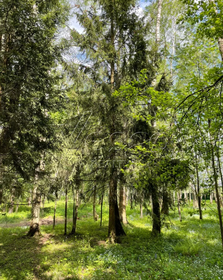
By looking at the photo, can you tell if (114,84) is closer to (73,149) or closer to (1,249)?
(73,149)

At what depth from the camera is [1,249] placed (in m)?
7.42

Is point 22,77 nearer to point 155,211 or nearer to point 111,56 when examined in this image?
point 111,56

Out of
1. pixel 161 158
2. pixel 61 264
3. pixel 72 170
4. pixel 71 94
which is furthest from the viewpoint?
pixel 71 94

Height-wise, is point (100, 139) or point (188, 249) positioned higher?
point (100, 139)

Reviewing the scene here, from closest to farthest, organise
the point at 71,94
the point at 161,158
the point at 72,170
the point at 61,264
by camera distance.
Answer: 1. the point at 161,158
2. the point at 61,264
3. the point at 72,170
4. the point at 71,94


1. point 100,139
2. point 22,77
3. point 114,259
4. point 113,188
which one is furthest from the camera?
point 100,139

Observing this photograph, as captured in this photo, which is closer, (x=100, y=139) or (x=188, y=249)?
(x=188, y=249)

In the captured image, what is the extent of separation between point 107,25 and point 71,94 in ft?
13.1

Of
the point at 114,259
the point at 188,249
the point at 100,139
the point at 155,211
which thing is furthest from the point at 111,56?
the point at 188,249

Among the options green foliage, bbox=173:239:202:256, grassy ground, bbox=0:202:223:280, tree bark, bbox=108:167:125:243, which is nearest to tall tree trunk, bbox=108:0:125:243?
tree bark, bbox=108:167:125:243

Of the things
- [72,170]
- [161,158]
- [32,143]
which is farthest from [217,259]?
[32,143]

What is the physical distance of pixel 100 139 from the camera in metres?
8.12

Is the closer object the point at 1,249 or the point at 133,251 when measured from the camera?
the point at 133,251

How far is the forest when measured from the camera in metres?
4.68
